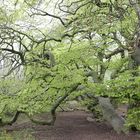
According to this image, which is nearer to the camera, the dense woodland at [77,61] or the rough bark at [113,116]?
the dense woodland at [77,61]

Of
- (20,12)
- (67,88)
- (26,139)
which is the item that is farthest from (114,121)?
(20,12)

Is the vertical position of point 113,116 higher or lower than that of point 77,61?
lower

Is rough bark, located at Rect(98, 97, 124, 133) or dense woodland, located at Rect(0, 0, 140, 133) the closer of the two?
dense woodland, located at Rect(0, 0, 140, 133)

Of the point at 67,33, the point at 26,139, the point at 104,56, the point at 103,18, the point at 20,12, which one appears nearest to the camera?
the point at 103,18

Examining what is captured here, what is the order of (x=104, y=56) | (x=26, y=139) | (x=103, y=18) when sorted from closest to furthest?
(x=103, y=18), (x=26, y=139), (x=104, y=56)

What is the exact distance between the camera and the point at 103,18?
15.3m

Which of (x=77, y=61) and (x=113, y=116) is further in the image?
(x=77, y=61)

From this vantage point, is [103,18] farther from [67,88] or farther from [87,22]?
[67,88]

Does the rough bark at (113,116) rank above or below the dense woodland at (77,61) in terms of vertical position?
below

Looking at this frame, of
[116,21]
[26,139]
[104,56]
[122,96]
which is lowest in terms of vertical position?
[26,139]

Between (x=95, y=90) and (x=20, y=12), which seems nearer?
(x=95, y=90)

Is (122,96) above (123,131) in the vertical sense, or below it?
above

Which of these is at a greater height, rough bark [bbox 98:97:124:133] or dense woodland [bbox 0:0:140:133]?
dense woodland [bbox 0:0:140:133]

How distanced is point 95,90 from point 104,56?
3555mm
